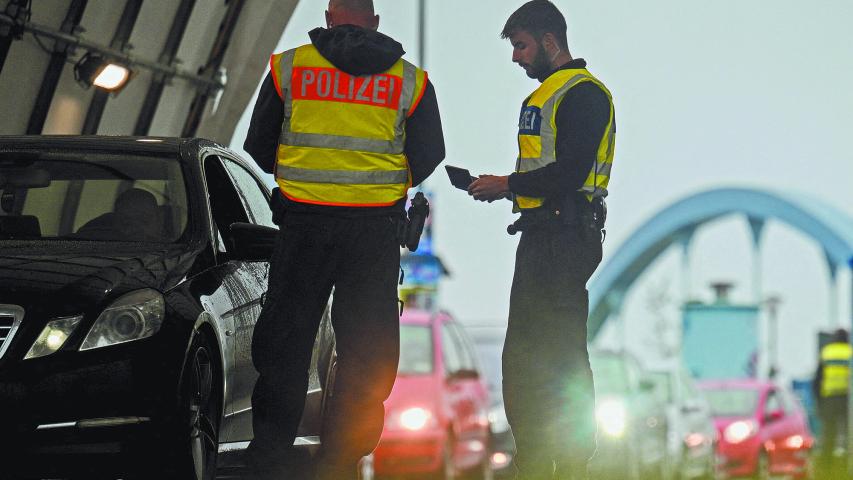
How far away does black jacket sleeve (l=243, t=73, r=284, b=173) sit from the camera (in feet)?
22.0

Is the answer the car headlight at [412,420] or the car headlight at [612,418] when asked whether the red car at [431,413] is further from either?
the car headlight at [612,418]

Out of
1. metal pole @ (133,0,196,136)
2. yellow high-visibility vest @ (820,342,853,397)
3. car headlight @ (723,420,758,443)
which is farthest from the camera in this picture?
car headlight @ (723,420,758,443)

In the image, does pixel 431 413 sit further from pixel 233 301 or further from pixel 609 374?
pixel 233 301

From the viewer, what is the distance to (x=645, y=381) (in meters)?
20.8

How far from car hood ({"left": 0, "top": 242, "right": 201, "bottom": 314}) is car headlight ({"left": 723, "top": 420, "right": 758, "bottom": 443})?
19303 millimetres

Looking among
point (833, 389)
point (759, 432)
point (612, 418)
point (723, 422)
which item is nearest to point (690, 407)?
point (759, 432)

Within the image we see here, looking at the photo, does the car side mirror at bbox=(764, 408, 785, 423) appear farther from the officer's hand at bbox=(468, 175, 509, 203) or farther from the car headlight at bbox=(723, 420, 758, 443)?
the officer's hand at bbox=(468, 175, 509, 203)

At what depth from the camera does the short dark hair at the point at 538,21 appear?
6.79m

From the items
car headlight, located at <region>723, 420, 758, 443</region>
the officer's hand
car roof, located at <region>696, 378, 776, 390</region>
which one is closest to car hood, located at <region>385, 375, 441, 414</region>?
the officer's hand

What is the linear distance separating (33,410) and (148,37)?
11.1m

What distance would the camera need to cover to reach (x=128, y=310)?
20.4 ft

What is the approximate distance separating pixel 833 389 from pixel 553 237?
1596cm

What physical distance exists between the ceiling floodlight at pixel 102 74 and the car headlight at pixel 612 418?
650 cm

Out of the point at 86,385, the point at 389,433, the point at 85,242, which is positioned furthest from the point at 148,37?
the point at 86,385
